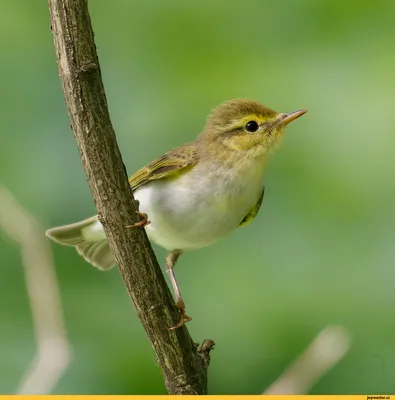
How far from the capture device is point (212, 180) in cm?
282

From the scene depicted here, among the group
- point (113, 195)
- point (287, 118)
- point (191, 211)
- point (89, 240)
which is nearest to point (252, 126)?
point (287, 118)

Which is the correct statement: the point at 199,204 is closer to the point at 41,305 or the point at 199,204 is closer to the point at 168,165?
the point at 168,165

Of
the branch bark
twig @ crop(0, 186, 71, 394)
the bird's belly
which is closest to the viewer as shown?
the branch bark

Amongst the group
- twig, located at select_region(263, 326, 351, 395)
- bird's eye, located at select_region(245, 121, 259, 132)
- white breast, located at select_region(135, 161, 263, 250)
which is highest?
bird's eye, located at select_region(245, 121, 259, 132)

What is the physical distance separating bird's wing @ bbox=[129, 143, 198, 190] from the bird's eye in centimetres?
20

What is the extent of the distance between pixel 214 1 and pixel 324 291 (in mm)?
1506

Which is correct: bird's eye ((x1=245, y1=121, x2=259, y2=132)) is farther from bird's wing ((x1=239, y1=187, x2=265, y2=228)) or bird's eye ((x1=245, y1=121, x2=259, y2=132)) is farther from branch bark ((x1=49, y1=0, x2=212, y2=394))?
branch bark ((x1=49, y1=0, x2=212, y2=394))

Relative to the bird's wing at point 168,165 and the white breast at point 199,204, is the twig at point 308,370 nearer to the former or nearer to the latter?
the white breast at point 199,204

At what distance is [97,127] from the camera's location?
2.09 metres

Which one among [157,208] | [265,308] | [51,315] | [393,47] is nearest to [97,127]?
[51,315]

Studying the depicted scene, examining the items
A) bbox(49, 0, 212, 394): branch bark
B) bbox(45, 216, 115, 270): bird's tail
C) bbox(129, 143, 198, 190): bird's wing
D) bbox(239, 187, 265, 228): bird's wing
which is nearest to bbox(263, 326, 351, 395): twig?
bbox(49, 0, 212, 394): branch bark

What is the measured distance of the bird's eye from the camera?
2.93 m

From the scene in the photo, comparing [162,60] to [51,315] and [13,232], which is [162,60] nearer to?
[13,232]

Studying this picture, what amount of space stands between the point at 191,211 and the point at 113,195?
66cm
